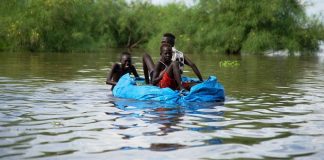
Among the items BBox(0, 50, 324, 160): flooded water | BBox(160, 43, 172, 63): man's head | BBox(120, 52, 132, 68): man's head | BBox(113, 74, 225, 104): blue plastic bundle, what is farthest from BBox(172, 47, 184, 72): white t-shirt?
BBox(120, 52, 132, 68): man's head

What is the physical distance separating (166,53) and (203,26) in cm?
2958

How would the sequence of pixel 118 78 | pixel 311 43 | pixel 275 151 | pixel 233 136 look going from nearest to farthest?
pixel 275 151
pixel 233 136
pixel 118 78
pixel 311 43

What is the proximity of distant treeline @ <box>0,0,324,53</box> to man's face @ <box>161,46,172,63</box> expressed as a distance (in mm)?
26213

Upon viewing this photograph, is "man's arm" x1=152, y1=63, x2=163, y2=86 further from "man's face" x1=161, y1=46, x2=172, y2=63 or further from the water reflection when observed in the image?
the water reflection

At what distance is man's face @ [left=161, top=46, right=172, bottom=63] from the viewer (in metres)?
10.9

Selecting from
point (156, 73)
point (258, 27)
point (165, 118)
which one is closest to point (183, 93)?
point (156, 73)

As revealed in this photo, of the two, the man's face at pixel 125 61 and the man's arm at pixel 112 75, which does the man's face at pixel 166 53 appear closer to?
the man's face at pixel 125 61

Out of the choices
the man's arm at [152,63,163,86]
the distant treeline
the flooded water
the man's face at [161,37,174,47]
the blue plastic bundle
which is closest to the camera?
the flooded water

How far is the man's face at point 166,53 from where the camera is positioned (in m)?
10.9

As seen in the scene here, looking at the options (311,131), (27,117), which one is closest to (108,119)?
(27,117)

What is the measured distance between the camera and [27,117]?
8062 mm

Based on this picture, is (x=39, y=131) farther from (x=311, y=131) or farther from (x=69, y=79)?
(x=69, y=79)

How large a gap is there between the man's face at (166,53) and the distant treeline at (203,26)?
26.2m

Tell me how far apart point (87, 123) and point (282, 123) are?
2.97 m
